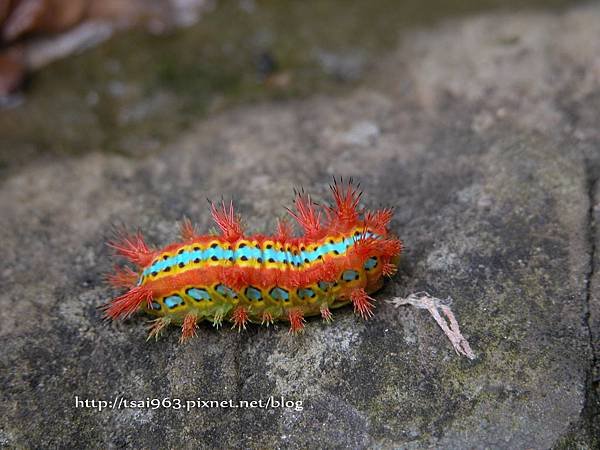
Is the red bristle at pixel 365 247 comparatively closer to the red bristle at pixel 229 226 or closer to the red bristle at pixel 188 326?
the red bristle at pixel 229 226

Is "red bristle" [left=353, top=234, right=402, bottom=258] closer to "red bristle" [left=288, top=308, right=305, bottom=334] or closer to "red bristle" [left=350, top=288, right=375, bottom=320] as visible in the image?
"red bristle" [left=350, top=288, right=375, bottom=320]

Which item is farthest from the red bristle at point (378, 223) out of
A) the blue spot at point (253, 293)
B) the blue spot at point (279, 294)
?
the blue spot at point (253, 293)

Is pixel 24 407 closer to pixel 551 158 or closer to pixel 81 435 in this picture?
pixel 81 435

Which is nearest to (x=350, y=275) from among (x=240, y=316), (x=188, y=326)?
(x=240, y=316)

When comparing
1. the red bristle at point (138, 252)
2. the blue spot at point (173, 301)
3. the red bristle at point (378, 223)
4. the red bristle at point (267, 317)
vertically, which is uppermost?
the red bristle at point (138, 252)

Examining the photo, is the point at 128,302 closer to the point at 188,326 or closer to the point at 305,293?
the point at 188,326

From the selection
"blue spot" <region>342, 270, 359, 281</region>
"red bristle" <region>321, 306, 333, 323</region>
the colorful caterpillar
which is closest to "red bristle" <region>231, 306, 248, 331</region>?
the colorful caterpillar
